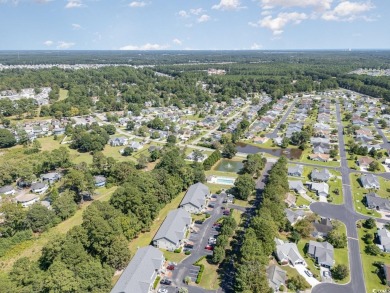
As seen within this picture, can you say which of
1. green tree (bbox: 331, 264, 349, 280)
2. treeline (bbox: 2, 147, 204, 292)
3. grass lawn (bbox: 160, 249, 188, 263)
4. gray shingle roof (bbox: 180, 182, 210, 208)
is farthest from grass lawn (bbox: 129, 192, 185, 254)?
green tree (bbox: 331, 264, 349, 280)

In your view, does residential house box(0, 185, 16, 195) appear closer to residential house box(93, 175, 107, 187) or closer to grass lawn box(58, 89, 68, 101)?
residential house box(93, 175, 107, 187)

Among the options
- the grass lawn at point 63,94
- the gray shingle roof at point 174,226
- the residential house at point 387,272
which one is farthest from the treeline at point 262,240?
the grass lawn at point 63,94

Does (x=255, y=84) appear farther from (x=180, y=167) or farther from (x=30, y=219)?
(x=30, y=219)

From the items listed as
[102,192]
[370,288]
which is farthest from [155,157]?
[370,288]

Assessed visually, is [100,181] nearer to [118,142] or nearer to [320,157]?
[118,142]

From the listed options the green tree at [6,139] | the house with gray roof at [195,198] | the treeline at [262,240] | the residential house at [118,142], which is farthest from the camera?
the residential house at [118,142]

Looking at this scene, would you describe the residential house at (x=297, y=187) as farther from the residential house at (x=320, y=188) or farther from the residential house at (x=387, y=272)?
the residential house at (x=387, y=272)
